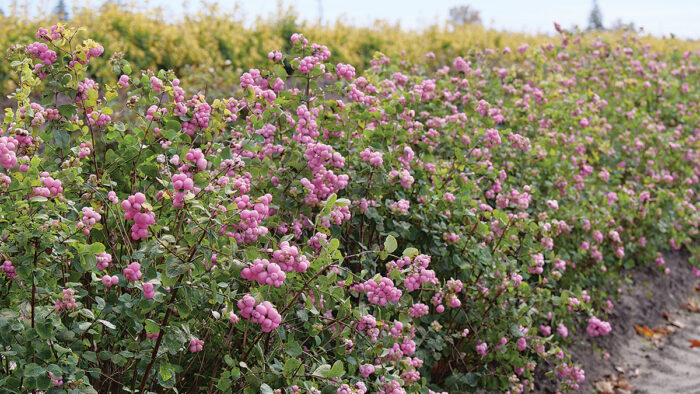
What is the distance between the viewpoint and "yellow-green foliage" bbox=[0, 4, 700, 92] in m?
7.94

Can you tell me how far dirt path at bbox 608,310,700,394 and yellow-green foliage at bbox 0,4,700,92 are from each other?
3111 millimetres

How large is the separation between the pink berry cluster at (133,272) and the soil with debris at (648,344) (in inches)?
119

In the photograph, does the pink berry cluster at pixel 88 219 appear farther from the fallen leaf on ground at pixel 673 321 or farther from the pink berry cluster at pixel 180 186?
the fallen leaf on ground at pixel 673 321

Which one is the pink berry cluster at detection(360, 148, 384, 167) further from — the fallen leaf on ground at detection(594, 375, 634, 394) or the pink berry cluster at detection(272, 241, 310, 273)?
the fallen leaf on ground at detection(594, 375, 634, 394)

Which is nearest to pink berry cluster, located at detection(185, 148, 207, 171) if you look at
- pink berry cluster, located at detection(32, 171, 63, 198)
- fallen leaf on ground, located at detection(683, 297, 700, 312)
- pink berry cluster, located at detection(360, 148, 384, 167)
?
pink berry cluster, located at detection(32, 171, 63, 198)

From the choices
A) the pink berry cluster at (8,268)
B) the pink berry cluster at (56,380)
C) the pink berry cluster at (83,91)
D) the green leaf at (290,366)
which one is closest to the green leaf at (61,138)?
the pink berry cluster at (83,91)

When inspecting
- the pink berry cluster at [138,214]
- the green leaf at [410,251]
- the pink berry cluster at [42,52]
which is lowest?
the green leaf at [410,251]

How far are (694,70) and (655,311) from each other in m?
4.39

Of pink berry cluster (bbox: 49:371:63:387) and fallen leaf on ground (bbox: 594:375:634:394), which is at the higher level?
pink berry cluster (bbox: 49:371:63:387)

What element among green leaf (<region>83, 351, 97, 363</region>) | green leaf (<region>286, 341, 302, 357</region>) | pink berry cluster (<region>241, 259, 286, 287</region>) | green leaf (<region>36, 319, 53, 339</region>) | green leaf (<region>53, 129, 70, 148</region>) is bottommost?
green leaf (<region>83, 351, 97, 363</region>)

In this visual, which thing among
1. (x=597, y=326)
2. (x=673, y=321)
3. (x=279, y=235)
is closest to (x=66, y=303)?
(x=279, y=235)

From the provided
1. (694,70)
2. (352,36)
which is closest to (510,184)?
(694,70)

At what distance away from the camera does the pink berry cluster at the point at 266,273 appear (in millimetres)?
2008

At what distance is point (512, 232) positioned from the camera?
3.68m
